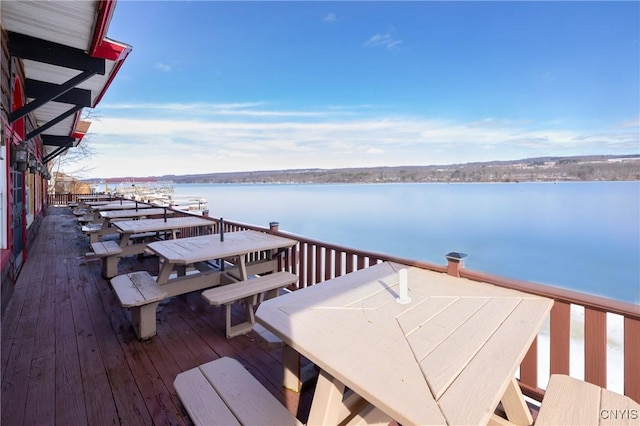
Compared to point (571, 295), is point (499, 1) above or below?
above

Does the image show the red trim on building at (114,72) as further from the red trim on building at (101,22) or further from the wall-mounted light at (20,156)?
the wall-mounted light at (20,156)

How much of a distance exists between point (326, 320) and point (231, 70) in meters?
18.1

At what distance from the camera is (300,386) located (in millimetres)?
1873

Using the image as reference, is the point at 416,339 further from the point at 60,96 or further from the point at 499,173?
the point at 499,173

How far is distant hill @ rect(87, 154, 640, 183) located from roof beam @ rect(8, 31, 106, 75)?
10559 millimetres

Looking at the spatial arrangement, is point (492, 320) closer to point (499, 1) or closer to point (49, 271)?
point (49, 271)

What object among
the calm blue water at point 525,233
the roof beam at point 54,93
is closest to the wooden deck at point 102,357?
the roof beam at point 54,93

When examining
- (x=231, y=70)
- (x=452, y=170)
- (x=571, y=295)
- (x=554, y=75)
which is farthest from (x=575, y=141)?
(x=571, y=295)

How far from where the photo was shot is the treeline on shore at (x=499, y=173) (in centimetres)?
897

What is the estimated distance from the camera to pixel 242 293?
250 cm

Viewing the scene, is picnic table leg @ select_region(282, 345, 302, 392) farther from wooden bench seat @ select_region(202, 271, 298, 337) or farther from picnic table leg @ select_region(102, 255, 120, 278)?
picnic table leg @ select_region(102, 255, 120, 278)

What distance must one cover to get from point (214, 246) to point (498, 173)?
17754 mm

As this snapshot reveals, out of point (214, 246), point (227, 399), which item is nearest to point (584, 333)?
point (227, 399)

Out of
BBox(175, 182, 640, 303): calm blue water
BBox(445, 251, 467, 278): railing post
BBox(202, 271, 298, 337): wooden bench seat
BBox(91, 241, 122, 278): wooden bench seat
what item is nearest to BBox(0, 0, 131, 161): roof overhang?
BBox(91, 241, 122, 278): wooden bench seat
